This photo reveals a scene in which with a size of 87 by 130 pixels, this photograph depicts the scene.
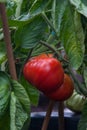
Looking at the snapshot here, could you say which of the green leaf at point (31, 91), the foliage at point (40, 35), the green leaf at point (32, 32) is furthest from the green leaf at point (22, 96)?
the green leaf at point (31, 91)

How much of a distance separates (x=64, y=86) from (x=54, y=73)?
0.16ft

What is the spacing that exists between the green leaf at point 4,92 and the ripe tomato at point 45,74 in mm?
50

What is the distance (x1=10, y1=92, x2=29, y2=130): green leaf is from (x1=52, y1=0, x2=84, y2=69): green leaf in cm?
11

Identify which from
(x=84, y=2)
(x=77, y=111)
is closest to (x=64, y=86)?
(x=84, y=2)

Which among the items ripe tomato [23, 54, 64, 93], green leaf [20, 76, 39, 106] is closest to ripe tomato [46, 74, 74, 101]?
ripe tomato [23, 54, 64, 93]

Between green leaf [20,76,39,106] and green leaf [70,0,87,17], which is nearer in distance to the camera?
green leaf [70,0,87,17]

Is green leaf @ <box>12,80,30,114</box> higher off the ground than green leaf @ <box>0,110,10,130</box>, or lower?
higher

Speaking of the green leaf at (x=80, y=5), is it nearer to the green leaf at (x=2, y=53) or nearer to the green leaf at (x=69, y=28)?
the green leaf at (x=69, y=28)

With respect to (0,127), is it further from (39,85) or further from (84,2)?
(84,2)

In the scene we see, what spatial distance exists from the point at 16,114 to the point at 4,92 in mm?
41

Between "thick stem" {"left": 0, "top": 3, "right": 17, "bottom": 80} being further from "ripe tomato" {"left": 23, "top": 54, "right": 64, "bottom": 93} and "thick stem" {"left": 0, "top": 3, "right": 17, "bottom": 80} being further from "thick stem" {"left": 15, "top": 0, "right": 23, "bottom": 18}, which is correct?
"thick stem" {"left": 15, "top": 0, "right": 23, "bottom": 18}

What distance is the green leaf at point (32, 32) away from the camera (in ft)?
1.97

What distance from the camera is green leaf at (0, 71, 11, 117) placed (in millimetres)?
520

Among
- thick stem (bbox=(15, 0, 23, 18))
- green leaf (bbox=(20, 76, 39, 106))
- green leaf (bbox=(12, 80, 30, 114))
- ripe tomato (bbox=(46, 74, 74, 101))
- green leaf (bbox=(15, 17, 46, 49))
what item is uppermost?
thick stem (bbox=(15, 0, 23, 18))
